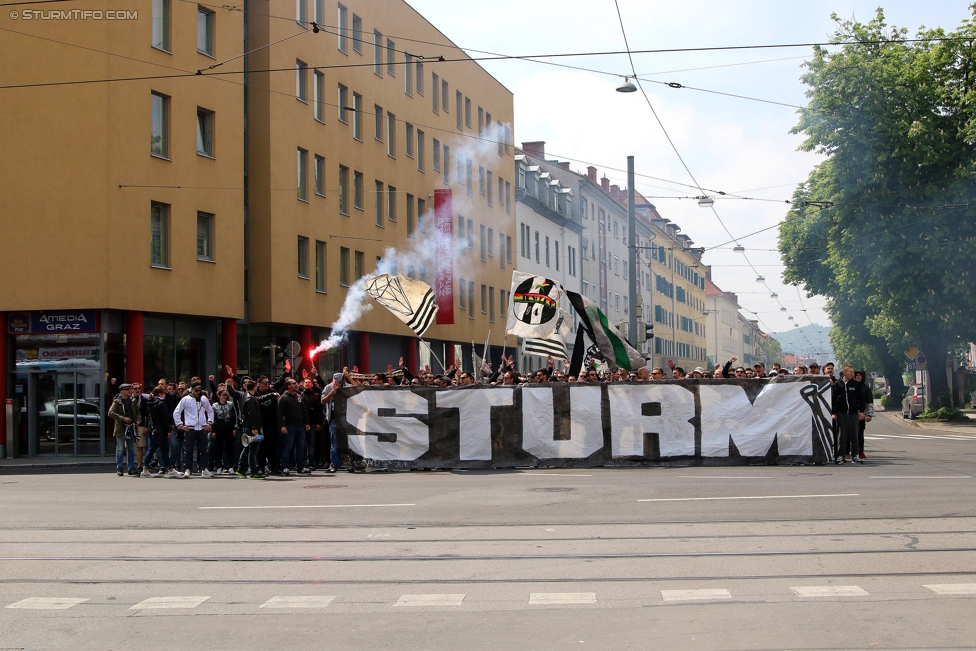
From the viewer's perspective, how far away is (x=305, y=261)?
35438 mm

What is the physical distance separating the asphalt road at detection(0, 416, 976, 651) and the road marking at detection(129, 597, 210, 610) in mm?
27

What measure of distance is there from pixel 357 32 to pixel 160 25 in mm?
11272

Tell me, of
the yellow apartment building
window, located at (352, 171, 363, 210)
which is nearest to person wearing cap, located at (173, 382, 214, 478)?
the yellow apartment building

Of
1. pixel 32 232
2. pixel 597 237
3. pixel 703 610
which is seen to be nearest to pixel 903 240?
pixel 32 232

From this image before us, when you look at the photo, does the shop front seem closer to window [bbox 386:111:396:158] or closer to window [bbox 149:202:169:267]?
window [bbox 149:202:169:267]

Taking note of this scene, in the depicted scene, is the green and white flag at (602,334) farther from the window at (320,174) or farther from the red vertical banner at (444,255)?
the red vertical banner at (444,255)

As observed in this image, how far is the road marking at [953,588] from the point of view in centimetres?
745

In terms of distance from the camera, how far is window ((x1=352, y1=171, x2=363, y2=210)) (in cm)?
3891

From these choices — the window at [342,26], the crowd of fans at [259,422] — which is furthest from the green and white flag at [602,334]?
the window at [342,26]

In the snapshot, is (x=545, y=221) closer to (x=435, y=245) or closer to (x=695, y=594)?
(x=435, y=245)

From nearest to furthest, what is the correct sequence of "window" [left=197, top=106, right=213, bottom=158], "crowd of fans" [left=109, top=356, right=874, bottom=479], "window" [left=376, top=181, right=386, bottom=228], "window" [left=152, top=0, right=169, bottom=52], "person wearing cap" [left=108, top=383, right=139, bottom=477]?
"crowd of fans" [left=109, top=356, right=874, bottom=479] → "person wearing cap" [left=108, top=383, right=139, bottom=477] → "window" [left=152, top=0, right=169, bottom=52] → "window" [left=197, top=106, right=213, bottom=158] → "window" [left=376, top=181, right=386, bottom=228]

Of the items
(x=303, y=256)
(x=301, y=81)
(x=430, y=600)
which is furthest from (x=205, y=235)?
(x=430, y=600)

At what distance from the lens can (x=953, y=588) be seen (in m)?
7.56

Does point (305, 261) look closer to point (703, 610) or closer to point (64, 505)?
point (64, 505)
